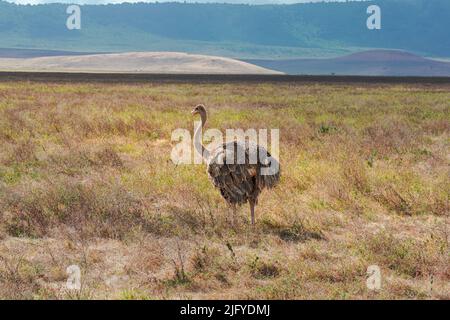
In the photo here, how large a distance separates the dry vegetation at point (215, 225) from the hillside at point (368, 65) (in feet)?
430

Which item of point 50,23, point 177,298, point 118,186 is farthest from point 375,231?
point 50,23

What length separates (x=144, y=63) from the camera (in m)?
135

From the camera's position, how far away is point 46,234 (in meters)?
7.62

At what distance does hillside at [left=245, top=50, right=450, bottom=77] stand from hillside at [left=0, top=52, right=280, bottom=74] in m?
16.6

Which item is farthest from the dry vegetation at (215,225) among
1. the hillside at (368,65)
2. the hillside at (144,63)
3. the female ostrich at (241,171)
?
the hillside at (368,65)

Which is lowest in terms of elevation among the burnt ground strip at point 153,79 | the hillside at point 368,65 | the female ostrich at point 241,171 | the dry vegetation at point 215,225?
the dry vegetation at point 215,225

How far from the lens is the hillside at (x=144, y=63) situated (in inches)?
5043

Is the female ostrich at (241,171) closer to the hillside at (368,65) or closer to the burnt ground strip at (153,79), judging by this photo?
the burnt ground strip at (153,79)

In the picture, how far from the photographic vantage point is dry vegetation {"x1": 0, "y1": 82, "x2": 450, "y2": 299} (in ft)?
19.7

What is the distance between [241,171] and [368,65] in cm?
14704

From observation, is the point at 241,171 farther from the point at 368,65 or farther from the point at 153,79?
the point at 368,65

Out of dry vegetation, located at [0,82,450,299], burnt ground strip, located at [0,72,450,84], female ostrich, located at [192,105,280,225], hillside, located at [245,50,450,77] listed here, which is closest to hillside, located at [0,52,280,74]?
hillside, located at [245,50,450,77]

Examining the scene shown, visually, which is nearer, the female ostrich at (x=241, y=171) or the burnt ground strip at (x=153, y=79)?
the female ostrich at (x=241, y=171)
